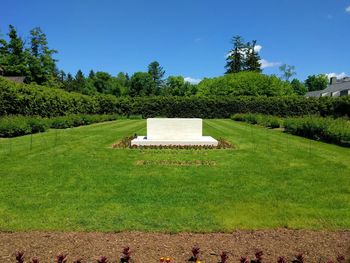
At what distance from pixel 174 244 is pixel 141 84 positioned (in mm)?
71697

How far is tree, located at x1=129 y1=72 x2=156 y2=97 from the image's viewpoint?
74875mm

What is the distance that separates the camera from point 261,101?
1628 inches

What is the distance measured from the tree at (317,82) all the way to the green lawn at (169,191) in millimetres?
106104

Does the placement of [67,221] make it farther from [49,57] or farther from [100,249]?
[49,57]

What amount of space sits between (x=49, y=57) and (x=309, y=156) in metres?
43.7

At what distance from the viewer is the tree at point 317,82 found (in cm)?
10900

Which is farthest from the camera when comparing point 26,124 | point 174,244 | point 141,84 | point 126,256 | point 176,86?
point 176,86

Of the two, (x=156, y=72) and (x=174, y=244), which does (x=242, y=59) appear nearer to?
(x=156, y=72)

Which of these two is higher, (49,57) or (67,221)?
(49,57)

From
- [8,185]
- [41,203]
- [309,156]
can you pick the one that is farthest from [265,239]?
[309,156]

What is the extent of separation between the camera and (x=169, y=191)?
7301 mm

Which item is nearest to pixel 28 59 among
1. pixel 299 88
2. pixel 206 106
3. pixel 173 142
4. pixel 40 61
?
pixel 40 61

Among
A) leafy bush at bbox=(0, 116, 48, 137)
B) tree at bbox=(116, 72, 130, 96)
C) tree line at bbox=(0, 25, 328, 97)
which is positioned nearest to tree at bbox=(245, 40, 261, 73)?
tree line at bbox=(0, 25, 328, 97)

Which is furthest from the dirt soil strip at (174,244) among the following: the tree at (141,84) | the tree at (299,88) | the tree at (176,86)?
the tree at (299,88)
